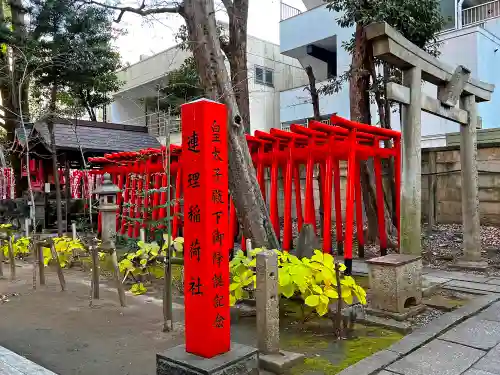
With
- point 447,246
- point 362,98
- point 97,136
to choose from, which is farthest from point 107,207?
point 447,246

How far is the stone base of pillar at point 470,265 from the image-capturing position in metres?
8.56

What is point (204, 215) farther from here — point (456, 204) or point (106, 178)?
point (456, 204)

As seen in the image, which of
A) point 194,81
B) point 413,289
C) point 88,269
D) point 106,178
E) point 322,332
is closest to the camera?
point 322,332

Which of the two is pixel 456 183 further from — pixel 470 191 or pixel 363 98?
pixel 470 191

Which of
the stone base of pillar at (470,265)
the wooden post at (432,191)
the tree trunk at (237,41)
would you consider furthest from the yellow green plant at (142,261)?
the wooden post at (432,191)

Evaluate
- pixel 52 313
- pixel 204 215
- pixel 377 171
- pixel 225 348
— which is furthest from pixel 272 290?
pixel 377 171

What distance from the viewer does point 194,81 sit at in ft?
59.7

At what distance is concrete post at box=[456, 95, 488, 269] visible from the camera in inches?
343

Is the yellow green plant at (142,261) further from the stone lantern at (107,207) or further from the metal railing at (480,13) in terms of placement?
the metal railing at (480,13)

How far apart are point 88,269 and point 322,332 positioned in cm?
662

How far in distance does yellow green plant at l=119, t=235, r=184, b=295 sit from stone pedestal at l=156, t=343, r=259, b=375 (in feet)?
Answer: 9.40

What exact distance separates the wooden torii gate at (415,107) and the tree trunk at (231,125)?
250 cm

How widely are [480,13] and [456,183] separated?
8.94 metres

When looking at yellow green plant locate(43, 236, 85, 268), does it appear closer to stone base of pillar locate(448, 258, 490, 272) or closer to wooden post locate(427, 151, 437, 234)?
stone base of pillar locate(448, 258, 490, 272)
